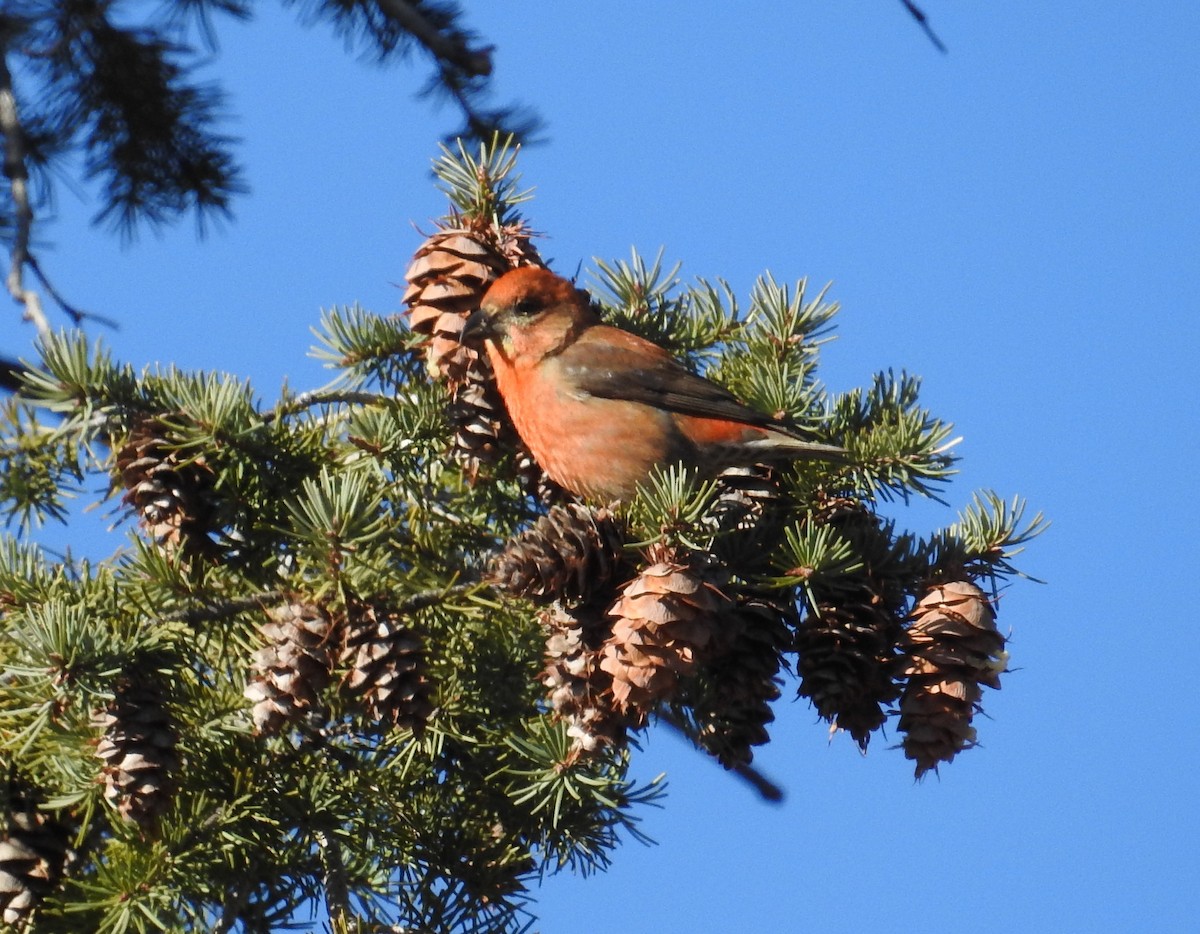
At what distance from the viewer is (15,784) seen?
7.78ft

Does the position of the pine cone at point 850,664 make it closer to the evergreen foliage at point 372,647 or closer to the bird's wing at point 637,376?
the evergreen foliage at point 372,647

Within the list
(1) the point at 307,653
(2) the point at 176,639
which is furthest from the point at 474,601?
(2) the point at 176,639

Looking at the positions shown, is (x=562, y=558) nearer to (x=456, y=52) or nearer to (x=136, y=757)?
(x=136, y=757)

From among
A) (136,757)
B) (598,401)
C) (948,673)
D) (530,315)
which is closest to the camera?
(136,757)

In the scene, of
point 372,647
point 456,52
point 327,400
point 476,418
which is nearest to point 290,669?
point 372,647

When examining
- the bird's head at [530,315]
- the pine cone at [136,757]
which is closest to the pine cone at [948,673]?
the bird's head at [530,315]

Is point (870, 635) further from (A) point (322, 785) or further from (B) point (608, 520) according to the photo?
(A) point (322, 785)

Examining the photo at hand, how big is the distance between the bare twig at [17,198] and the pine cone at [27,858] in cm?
145

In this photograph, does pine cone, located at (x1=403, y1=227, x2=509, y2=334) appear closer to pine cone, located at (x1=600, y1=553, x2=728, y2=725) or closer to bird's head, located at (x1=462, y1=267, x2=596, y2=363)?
bird's head, located at (x1=462, y1=267, x2=596, y2=363)

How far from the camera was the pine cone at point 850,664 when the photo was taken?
98.0 inches

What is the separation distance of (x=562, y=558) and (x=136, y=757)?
0.78 m

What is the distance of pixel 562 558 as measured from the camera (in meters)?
2.34

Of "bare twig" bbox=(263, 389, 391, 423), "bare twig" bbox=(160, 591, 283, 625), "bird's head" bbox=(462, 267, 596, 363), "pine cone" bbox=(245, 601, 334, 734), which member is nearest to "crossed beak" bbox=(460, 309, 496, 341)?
"bird's head" bbox=(462, 267, 596, 363)

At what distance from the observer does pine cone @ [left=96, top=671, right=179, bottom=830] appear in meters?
2.15
